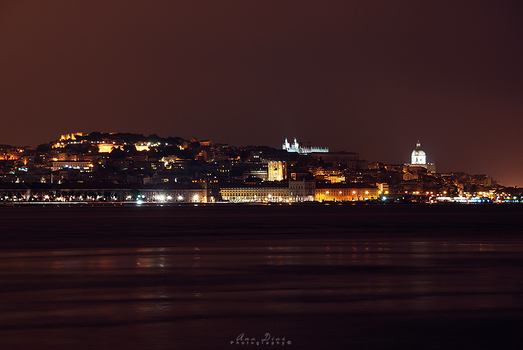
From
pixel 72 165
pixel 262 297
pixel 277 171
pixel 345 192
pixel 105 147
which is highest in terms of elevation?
pixel 105 147

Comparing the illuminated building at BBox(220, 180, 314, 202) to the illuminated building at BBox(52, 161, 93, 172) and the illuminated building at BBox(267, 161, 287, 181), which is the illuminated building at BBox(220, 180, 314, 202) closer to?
the illuminated building at BBox(267, 161, 287, 181)

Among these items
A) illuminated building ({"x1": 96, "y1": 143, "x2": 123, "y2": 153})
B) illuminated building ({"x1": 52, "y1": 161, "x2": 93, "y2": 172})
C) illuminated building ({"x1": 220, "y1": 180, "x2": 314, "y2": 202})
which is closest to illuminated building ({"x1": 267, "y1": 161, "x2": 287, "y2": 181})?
illuminated building ({"x1": 220, "y1": 180, "x2": 314, "y2": 202})

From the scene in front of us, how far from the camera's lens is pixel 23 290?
14.5m

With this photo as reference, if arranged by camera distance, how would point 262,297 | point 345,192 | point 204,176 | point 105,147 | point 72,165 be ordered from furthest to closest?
point 105,147 < point 72,165 < point 204,176 < point 345,192 < point 262,297

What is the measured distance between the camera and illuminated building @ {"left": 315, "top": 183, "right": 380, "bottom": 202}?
126 m

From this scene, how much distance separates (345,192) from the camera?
128000 millimetres

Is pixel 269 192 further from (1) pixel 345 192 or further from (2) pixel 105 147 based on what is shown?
(2) pixel 105 147

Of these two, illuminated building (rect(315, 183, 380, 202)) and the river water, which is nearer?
the river water

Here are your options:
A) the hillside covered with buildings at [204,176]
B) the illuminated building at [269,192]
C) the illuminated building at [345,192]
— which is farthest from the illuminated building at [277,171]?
the illuminated building at [269,192]

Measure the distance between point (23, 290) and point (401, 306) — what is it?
23.8 feet

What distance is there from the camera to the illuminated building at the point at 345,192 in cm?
12631

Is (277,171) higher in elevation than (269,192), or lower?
higher

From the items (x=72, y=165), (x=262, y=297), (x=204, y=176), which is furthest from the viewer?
(x=72, y=165)

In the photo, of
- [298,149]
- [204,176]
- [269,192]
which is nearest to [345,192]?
[269,192]
